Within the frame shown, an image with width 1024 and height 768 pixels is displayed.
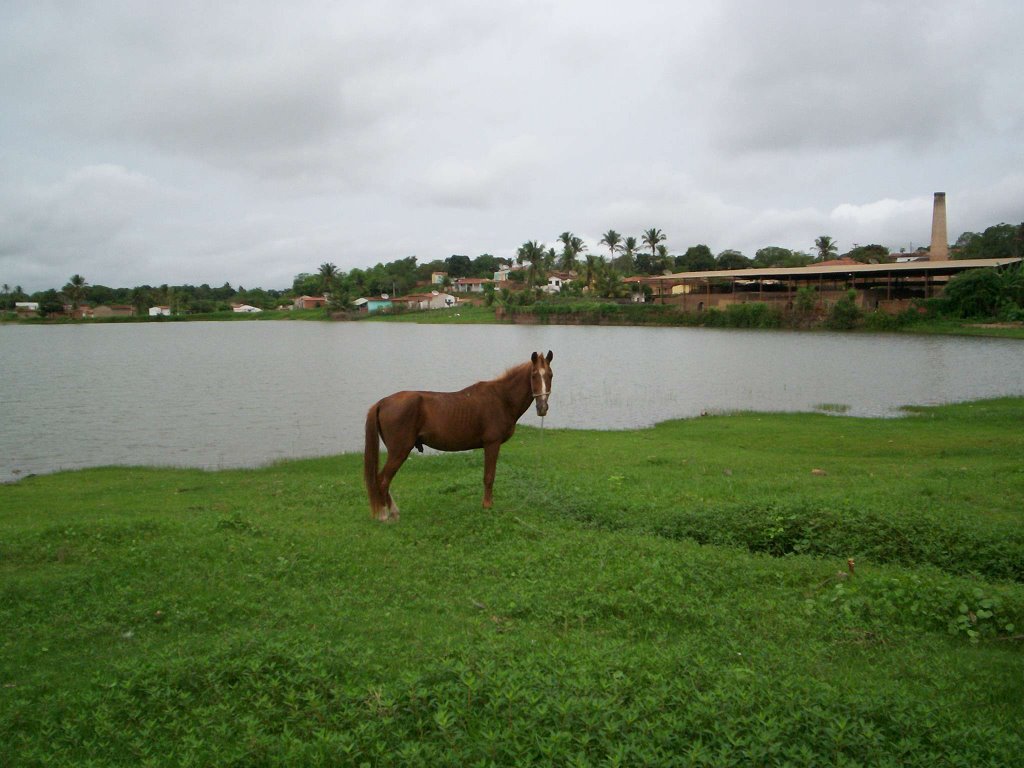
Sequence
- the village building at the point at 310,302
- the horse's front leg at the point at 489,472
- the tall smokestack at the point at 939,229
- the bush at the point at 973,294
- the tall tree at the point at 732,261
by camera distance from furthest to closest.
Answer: the village building at the point at 310,302, the tall tree at the point at 732,261, the tall smokestack at the point at 939,229, the bush at the point at 973,294, the horse's front leg at the point at 489,472

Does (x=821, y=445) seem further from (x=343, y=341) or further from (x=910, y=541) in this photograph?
(x=343, y=341)

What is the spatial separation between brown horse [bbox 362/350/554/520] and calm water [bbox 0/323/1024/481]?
10121mm

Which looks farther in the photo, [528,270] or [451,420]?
[528,270]

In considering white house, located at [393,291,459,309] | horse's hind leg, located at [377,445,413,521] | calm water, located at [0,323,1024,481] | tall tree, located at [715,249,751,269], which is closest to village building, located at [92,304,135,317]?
white house, located at [393,291,459,309]

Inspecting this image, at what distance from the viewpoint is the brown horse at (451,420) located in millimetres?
9547

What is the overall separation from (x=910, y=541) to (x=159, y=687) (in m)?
7.77

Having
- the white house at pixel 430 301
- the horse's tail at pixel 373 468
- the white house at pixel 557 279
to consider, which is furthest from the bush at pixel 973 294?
the white house at pixel 430 301

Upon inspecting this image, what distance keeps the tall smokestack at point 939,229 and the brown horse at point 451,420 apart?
102 metres

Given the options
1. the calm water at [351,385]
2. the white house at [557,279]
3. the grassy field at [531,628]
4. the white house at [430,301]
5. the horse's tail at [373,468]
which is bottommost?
the calm water at [351,385]

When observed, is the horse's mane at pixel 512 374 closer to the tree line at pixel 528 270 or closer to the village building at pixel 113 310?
the tree line at pixel 528 270

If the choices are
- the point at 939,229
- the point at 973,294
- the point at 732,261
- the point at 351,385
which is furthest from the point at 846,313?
the point at 351,385

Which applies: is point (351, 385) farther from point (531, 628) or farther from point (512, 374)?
point (531, 628)

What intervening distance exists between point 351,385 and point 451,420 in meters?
25.7

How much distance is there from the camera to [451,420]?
9.81 metres
